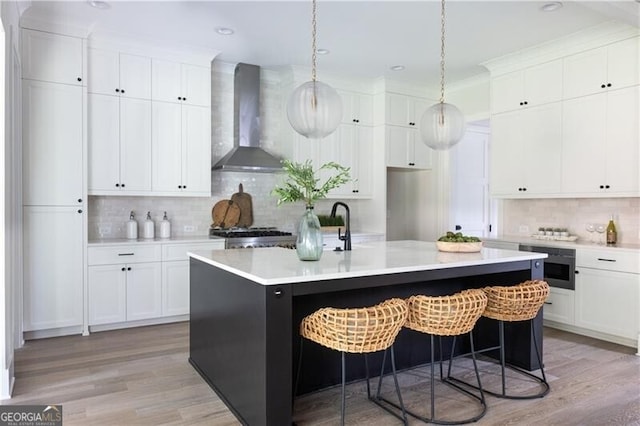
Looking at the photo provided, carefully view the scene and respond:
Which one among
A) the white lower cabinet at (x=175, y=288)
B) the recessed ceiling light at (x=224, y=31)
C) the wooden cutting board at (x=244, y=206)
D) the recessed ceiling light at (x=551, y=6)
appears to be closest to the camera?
the recessed ceiling light at (x=551, y=6)

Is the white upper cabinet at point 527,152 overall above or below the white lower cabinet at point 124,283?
above

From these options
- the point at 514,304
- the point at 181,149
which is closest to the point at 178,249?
the point at 181,149

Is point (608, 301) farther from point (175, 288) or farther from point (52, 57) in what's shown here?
point (52, 57)

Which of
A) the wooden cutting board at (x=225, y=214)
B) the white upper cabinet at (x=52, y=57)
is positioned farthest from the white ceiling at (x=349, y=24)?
the wooden cutting board at (x=225, y=214)

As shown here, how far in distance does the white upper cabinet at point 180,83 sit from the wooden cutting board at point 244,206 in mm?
1119

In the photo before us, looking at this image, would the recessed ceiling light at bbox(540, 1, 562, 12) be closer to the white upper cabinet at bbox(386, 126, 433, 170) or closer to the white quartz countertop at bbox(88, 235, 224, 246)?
the white upper cabinet at bbox(386, 126, 433, 170)

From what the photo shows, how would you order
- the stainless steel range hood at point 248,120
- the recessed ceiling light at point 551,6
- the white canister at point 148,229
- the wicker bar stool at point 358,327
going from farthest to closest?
the stainless steel range hood at point 248,120, the white canister at point 148,229, the recessed ceiling light at point 551,6, the wicker bar stool at point 358,327

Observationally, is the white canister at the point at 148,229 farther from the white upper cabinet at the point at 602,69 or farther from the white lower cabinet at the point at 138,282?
the white upper cabinet at the point at 602,69

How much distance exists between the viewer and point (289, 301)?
2.33 meters

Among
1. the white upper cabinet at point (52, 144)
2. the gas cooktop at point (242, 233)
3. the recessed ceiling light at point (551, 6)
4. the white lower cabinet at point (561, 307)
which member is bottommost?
the white lower cabinet at point (561, 307)

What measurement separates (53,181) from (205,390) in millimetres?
2445

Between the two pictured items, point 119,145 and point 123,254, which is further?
point 119,145

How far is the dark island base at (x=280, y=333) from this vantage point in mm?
2326

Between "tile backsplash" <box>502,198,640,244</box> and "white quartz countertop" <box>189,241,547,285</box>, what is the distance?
180 centimetres
